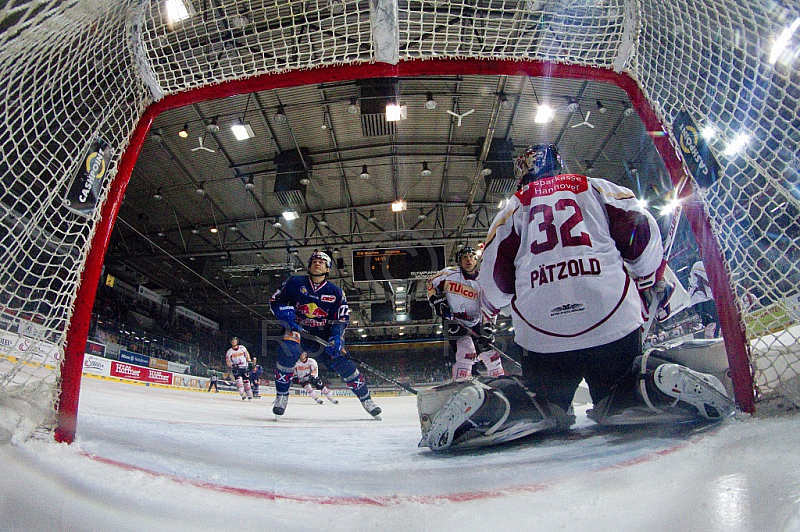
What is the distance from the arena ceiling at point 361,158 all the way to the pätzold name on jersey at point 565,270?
20.9ft

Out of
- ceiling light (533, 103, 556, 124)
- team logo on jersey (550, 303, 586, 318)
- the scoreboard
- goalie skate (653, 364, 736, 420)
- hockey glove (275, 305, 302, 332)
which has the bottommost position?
goalie skate (653, 364, 736, 420)

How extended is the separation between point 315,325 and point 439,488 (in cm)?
319

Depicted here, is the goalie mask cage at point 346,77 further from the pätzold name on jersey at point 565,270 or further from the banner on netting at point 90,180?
the pätzold name on jersey at point 565,270

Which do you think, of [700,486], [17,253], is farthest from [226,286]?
[700,486]

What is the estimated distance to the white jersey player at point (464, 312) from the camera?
12.2 ft

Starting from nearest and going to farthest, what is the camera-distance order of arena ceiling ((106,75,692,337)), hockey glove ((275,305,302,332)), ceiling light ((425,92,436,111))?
hockey glove ((275,305,302,332)) → ceiling light ((425,92,436,111)) → arena ceiling ((106,75,692,337))

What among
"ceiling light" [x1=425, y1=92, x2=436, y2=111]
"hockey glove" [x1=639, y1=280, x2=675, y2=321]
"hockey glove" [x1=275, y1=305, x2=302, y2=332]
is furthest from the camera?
"ceiling light" [x1=425, y1=92, x2=436, y2=111]

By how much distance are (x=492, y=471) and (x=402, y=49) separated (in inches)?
60.1

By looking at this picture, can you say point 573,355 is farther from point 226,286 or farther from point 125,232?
point 226,286

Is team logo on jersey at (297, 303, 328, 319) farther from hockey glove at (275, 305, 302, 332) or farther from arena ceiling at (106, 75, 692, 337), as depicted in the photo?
arena ceiling at (106, 75, 692, 337)

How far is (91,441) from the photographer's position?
1.27 m

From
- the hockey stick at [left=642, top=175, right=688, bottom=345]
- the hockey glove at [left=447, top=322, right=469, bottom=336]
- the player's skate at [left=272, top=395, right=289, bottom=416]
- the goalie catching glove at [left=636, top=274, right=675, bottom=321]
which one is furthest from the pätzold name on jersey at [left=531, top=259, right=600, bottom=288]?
the player's skate at [left=272, top=395, right=289, bottom=416]

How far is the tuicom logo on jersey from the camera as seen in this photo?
3.70 meters

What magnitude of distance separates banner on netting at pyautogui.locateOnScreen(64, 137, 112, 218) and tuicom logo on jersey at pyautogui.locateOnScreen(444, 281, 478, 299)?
9.07 ft
